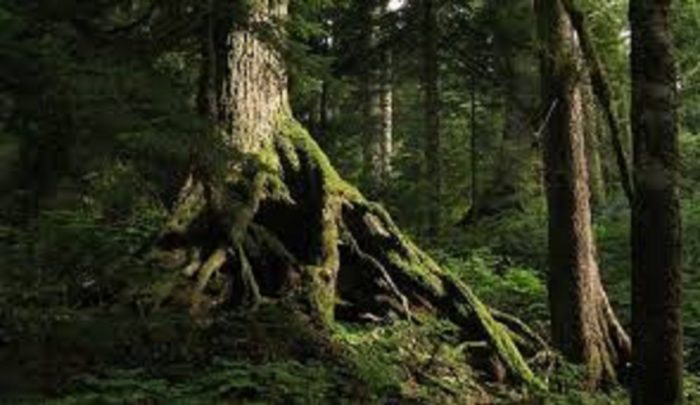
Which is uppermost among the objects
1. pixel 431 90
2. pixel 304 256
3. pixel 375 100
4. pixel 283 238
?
pixel 375 100

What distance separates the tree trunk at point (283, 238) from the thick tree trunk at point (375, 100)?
18.7 ft

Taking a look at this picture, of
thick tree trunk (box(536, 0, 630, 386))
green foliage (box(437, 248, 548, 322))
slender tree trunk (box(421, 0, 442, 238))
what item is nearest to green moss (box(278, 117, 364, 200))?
thick tree trunk (box(536, 0, 630, 386))

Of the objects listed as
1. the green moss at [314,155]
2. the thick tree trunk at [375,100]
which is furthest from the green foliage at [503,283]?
the green moss at [314,155]

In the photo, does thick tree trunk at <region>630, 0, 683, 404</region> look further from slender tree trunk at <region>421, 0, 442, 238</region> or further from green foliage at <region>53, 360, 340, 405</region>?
slender tree trunk at <region>421, 0, 442, 238</region>

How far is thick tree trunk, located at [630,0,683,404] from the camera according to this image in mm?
7574

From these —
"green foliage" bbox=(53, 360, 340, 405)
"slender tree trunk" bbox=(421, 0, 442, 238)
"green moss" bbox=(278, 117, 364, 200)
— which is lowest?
"green foliage" bbox=(53, 360, 340, 405)

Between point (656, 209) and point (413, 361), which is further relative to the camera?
point (413, 361)

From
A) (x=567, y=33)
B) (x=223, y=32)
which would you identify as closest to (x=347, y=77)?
(x=567, y=33)

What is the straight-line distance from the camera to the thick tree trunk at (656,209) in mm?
7574

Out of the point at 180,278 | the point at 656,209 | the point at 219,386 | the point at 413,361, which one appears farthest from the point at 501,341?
the point at 219,386

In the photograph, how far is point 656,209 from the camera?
761cm

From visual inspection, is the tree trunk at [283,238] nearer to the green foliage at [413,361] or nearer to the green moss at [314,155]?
the green moss at [314,155]

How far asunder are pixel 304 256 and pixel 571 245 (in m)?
2.94

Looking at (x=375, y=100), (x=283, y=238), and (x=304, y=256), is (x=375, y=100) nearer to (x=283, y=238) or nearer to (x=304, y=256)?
(x=283, y=238)
